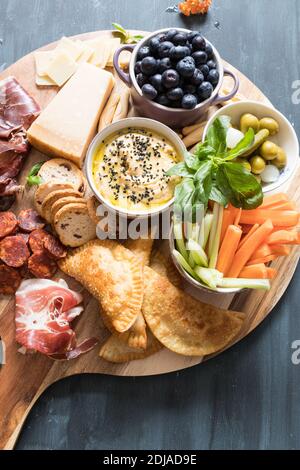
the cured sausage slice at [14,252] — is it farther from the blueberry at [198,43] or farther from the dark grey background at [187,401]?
the blueberry at [198,43]

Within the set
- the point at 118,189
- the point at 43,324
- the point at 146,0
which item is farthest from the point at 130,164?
the point at 146,0

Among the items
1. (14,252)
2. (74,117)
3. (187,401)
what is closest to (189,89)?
(74,117)

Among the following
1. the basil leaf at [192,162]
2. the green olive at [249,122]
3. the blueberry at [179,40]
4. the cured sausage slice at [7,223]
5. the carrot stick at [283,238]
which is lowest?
the cured sausage slice at [7,223]

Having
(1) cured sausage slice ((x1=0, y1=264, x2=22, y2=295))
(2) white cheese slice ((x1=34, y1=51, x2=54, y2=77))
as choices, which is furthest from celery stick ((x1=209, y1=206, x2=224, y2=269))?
(2) white cheese slice ((x1=34, y1=51, x2=54, y2=77))

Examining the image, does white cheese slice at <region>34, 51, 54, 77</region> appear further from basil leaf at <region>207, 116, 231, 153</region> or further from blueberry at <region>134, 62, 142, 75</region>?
basil leaf at <region>207, 116, 231, 153</region>

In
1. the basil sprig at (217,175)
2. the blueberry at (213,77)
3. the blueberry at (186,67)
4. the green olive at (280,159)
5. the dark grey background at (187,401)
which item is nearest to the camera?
the basil sprig at (217,175)

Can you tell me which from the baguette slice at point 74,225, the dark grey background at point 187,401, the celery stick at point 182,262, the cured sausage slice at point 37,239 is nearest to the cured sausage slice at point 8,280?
the cured sausage slice at point 37,239

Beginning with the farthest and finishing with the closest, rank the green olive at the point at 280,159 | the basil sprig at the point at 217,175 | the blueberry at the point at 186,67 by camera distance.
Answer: the green olive at the point at 280,159 < the blueberry at the point at 186,67 < the basil sprig at the point at 217,175

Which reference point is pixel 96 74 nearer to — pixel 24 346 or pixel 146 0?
pixel 146 0
